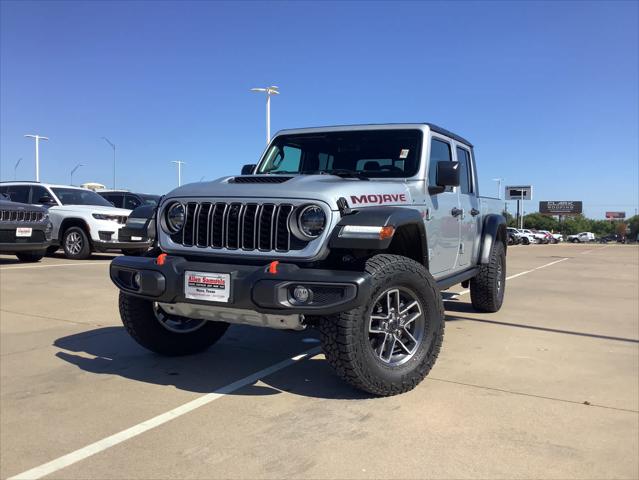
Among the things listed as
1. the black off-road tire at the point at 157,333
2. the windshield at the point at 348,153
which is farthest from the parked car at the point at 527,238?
the black off-road tire at the point at 157,333

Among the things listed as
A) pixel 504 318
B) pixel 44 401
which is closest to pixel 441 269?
pixel 504 318

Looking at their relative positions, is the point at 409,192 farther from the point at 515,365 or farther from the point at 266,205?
the point at 515,365

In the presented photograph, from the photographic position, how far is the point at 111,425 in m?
3.20

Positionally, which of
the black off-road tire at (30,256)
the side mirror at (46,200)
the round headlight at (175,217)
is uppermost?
the side mirror at (46,200)

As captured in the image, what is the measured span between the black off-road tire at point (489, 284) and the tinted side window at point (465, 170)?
896mm

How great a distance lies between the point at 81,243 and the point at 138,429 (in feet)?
34.0

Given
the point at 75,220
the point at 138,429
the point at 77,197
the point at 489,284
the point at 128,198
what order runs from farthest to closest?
the point at 128,198
the point at 77,197
the point at 75,220
the point at 489,284
the point at 138,429

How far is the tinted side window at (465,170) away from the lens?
5969 millimetres

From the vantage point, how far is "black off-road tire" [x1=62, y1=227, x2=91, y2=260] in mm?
12359

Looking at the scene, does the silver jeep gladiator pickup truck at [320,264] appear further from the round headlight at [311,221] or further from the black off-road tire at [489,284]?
the black off-road tire at [489,284]

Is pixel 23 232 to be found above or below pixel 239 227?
below

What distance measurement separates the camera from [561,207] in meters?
113

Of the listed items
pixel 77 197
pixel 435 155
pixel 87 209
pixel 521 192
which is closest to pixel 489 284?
pixel 435 155

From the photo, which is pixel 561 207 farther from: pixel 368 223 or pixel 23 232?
pixel 368 223
